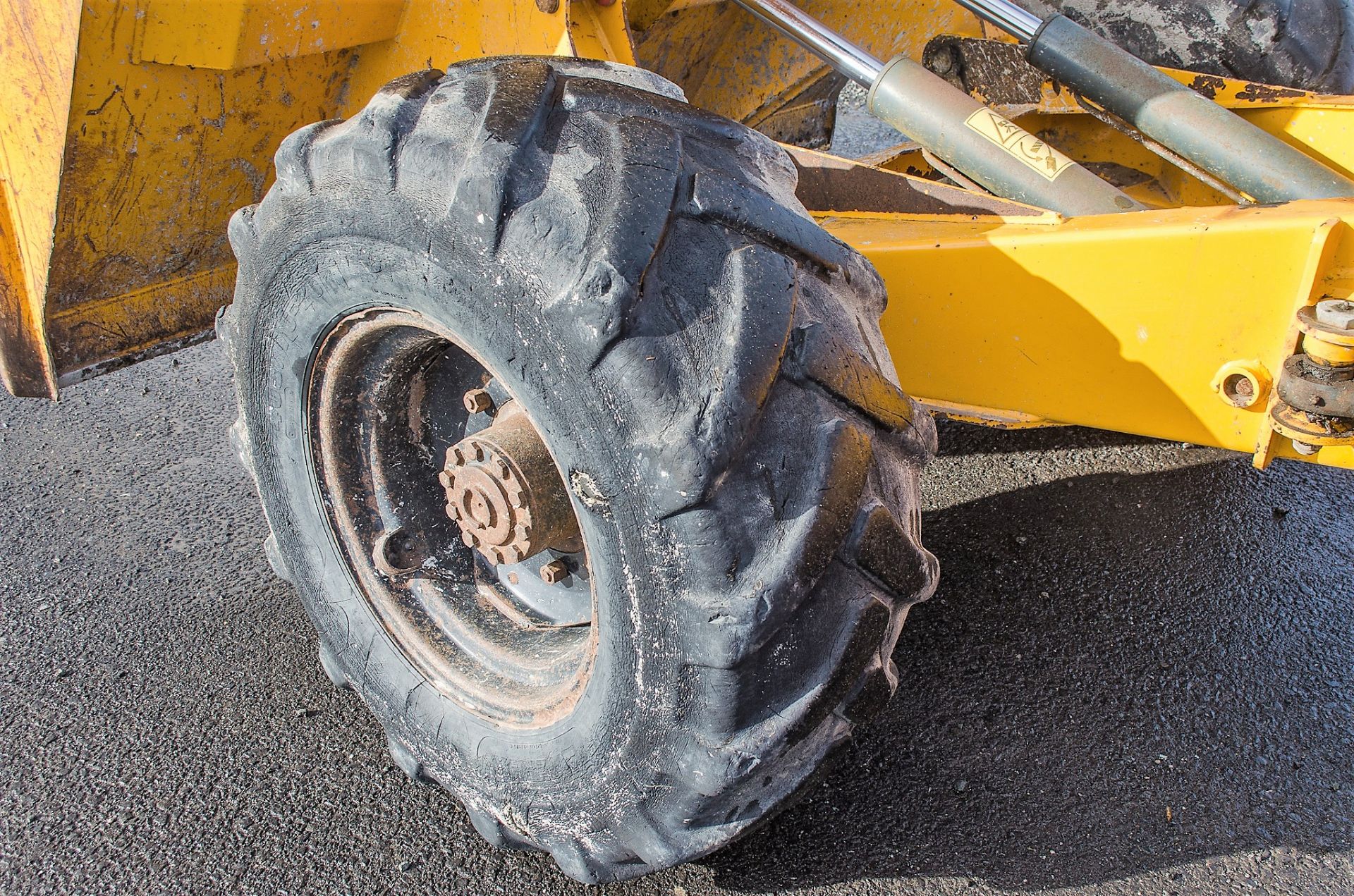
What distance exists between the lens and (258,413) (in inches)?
79.9

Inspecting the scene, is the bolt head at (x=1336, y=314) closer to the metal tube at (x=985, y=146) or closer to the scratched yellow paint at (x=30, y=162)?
the metal tube at (x=985, y=146)

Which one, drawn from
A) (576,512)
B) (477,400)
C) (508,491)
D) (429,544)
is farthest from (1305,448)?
(429,544)

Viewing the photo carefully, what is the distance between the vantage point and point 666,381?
1350 millimetres

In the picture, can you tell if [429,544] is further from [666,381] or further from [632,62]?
[632,62]

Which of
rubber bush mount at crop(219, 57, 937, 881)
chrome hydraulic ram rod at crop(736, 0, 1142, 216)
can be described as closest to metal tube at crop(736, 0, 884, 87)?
chrome hydraulic ram rod at crop(736, 0, 1142, 216)

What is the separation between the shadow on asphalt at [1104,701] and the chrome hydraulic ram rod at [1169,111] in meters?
1.10

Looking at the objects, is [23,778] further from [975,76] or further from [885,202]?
[975,76]

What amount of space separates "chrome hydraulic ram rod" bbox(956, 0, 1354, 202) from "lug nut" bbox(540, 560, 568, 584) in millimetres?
1461

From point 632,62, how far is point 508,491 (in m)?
0.97

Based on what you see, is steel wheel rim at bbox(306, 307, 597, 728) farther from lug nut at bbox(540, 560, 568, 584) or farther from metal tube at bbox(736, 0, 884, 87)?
metal tube at bbox(736, 0, 884, 87)

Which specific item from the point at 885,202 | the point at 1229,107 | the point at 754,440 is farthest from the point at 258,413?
the point at 1229,107

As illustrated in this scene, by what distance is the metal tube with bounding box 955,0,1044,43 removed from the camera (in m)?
2.30

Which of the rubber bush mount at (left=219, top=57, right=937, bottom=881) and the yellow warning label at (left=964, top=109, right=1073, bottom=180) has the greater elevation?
the yellow warning label at (left=964, top=109, right=1073, bottom=180)

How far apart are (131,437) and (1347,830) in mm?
3501
